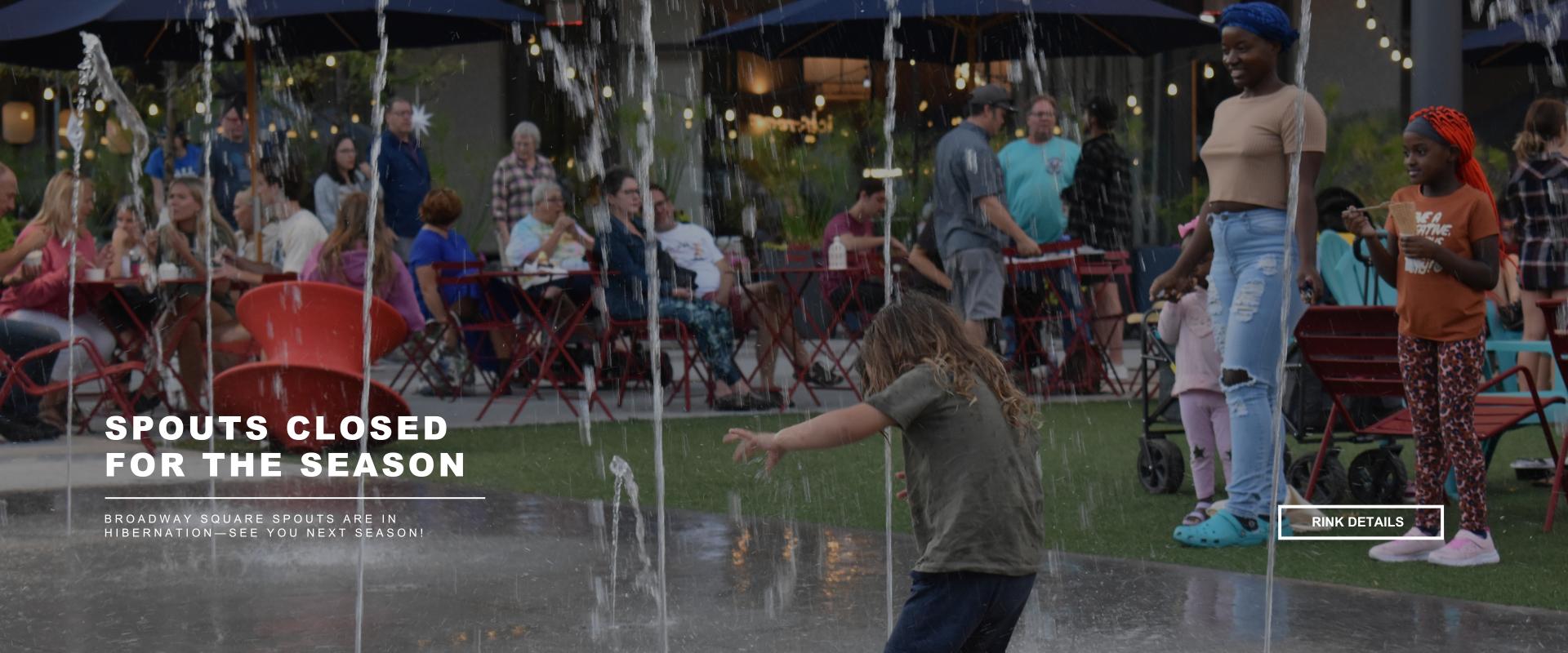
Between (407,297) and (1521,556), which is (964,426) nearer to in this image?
(1521,556)

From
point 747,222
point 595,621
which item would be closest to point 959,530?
point 595,621

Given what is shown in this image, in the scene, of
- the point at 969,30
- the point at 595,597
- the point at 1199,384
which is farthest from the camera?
the point at 969,30

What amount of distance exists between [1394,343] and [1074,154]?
6.37 meters

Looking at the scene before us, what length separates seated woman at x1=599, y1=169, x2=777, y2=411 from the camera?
11.2 metres

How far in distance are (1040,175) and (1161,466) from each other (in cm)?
490

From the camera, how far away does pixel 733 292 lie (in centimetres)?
1269

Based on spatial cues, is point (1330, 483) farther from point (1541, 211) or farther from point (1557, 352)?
point (1541, 211)

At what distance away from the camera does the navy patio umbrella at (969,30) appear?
12352mm

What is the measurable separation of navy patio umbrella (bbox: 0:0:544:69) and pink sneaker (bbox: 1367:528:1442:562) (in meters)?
7.13

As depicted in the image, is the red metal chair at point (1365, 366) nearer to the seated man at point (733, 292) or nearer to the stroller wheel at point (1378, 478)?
the stroller wheel at point (1378, 478)

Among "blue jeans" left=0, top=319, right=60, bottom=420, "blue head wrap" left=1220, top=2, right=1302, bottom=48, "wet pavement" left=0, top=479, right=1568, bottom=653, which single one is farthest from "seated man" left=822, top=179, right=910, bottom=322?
"blue head wrap" left=1220, top=2, right=1302, bottom=48

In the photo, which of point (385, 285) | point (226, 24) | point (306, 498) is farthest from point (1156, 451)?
point (226, 24)

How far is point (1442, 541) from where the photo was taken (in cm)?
643

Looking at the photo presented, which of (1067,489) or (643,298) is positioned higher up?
(643,298)
